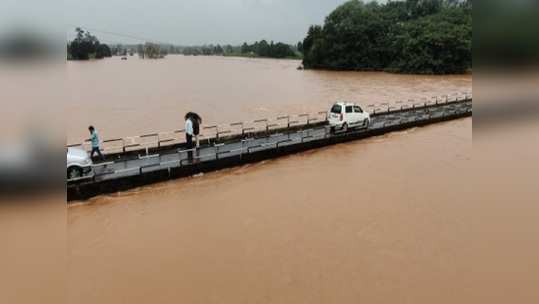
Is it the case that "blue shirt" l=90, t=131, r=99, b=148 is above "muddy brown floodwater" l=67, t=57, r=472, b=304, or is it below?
above

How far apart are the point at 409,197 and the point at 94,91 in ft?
96.0

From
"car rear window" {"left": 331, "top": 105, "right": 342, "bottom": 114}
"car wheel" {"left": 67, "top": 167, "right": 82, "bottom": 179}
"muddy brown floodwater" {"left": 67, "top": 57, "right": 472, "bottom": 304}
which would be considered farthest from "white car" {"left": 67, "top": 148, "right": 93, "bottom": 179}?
"car rear window" {"left": 331, "top": 105, "right": 342, "bottom": 114}

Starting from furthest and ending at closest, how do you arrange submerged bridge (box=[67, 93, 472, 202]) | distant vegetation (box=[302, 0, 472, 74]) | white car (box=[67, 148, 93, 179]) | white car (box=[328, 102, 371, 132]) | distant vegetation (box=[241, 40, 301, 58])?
distant vegetation (box=[241, 40, 301, 58]) → distant vegetation (box=[302, 0, 472, 74]) → white car (box=[328, 102, 371, 132]) → submerged bridge (box=[67, 93, 472, 202]) → white car (box=[67, 148, 93, 179])

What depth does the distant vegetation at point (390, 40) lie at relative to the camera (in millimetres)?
56906

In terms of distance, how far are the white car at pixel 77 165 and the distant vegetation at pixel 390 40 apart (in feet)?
178

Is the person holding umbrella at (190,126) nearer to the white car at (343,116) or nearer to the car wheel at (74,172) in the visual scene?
the car wheel at (74,172)

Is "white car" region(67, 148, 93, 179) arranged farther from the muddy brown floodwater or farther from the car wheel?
the muddy brown floodwater

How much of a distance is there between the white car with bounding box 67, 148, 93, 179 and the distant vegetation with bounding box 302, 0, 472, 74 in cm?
5412

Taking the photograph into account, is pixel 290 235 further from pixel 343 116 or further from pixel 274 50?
pixel 274 50

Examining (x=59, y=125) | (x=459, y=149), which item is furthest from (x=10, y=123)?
(x=459, y=149)

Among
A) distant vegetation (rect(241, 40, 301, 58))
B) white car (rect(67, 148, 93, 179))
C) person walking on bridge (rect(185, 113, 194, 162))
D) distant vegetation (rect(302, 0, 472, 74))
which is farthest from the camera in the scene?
distant vegetation (rect(241, 40, 301, 58))

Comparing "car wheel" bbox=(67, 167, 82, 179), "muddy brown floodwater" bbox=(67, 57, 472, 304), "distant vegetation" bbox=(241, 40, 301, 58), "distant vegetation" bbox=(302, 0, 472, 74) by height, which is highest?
"distant vegetation" bbox=(241, 40, 301, 58)

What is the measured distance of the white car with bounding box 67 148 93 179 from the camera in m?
9.63

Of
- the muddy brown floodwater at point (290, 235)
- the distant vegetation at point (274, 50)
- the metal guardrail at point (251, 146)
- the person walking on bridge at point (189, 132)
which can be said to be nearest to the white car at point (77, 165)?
the metal guardrail at point (251, 146)
